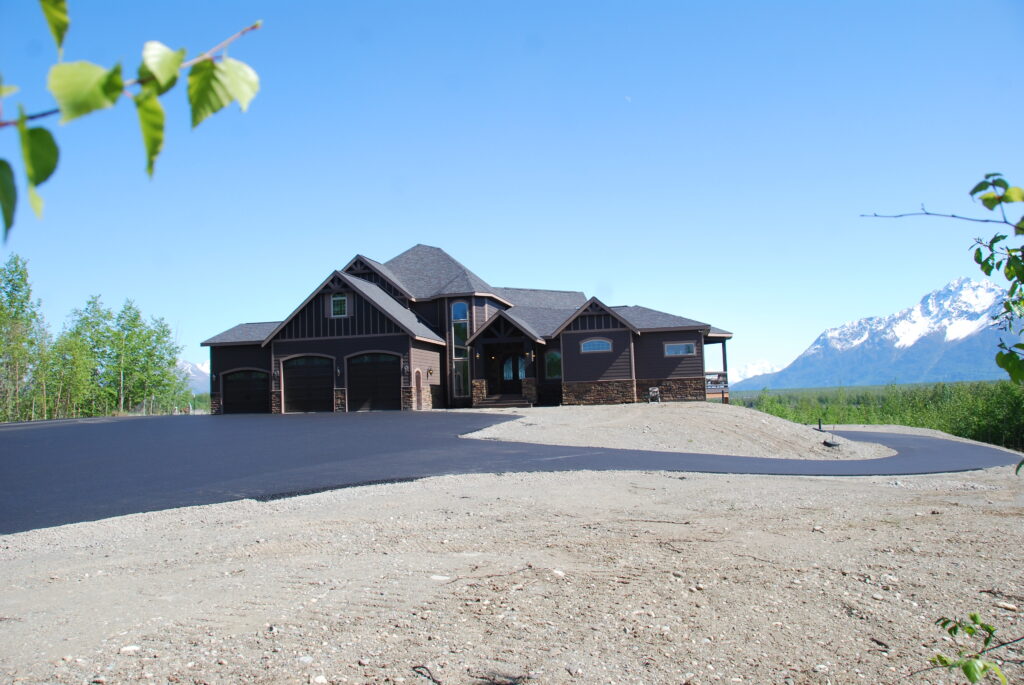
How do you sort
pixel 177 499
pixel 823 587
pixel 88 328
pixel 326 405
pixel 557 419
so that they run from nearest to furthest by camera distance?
pixel 823 587 → pixel 177 499 → pixel 557 419 → pixel 326 405 → pixel 88 328

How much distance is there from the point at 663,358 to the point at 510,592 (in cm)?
2832

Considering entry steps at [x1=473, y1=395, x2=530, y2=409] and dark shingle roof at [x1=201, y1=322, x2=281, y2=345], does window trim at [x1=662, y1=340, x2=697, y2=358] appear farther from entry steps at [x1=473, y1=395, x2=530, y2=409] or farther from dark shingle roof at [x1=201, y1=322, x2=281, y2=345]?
dark shingle roof at [x1=201, y1=322, x2=281, y2=345]

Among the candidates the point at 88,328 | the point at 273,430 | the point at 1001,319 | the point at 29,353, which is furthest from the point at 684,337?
the point at 88,328

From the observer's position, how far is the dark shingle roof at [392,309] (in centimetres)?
3103

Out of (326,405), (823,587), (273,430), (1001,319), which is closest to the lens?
(1001,319)

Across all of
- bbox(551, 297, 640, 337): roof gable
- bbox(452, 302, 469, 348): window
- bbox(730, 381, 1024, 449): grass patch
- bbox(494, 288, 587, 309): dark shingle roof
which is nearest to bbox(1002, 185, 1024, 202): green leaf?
bbox(730, 381, 1024, 449): grass patch

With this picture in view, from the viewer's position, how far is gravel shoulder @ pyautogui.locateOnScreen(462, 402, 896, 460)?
65.0 ft

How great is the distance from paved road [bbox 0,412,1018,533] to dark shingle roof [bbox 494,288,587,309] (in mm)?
18397

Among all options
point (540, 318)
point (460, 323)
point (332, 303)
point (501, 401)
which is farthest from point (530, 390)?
point (332, 303)

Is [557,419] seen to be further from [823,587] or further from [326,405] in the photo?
[823,587]

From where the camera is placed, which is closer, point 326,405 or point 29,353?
point 326,405

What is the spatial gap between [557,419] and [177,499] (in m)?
14.2

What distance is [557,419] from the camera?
23.8m

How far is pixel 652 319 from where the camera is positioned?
33.9 meters
